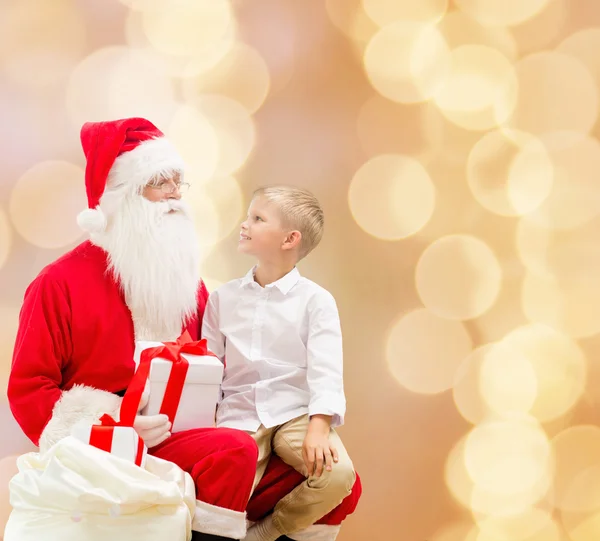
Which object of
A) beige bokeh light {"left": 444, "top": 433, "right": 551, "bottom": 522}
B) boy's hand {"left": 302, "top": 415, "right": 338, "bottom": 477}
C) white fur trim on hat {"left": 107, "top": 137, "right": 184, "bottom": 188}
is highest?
white fur trim on hat {"left": 107, "top": 137, "right": 184, "bottom": 188}

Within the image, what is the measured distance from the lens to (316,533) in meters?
1.79

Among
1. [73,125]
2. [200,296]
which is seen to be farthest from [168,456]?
[73,125]

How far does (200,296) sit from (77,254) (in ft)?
1.27

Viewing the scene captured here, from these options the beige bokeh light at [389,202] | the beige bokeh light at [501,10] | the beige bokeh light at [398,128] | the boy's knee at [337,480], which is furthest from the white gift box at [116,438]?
the beige bokeh light at [501,10]

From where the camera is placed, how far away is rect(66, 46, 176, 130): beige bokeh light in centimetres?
242

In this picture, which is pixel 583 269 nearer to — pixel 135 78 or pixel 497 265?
pixel 497 265

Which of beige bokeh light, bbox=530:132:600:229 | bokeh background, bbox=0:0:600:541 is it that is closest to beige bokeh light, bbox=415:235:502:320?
bokeh background, bbox=0:0:600:541

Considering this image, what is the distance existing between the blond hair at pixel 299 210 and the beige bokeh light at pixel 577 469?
1.25 meters

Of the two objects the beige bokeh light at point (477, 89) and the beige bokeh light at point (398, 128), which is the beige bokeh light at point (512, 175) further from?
the beige bokeh light at point (398, 128)

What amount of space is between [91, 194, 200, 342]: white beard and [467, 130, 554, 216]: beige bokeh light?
121 centimetres

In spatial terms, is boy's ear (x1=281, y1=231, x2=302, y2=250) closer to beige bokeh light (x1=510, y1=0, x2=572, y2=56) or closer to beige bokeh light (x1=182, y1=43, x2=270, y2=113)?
beige bokeh light (x1=182, y1=43, x2=270, y2=113)

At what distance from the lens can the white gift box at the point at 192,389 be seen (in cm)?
162

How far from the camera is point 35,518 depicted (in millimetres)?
1434

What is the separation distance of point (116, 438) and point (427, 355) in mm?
1343
